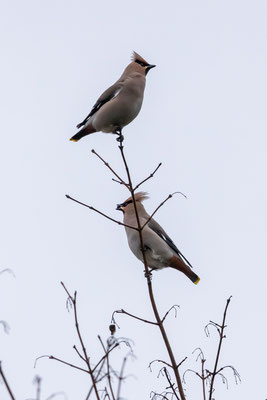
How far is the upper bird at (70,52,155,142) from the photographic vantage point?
5184 mm

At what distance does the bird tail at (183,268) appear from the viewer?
5.09 metres

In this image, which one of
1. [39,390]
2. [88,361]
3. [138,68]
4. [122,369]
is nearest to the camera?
[39,390]

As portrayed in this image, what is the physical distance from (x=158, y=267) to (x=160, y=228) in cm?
33

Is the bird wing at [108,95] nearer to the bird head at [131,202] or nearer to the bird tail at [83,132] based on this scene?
the bird tail at [83,132]

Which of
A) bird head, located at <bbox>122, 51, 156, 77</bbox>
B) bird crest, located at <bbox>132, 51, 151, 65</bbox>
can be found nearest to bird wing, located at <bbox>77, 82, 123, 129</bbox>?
bird head, located at <bbox>122, 51, 156, 77</bbox>

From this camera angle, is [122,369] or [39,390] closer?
[39,390]

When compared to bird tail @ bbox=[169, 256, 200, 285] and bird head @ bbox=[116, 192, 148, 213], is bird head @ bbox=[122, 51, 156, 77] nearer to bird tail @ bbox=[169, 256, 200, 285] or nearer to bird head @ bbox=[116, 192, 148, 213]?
bird head @ bbox=[116, 192, 148, 213]

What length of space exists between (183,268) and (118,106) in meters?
1.31

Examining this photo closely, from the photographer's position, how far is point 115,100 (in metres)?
5.25

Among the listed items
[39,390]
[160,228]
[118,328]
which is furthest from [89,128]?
[39,390]

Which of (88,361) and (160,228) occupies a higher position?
(160,228)

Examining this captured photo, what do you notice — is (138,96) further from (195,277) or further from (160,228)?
(195,277)

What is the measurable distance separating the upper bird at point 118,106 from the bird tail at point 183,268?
98cm

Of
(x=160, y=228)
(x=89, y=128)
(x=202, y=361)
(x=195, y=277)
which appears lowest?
(x=202, y=361)
